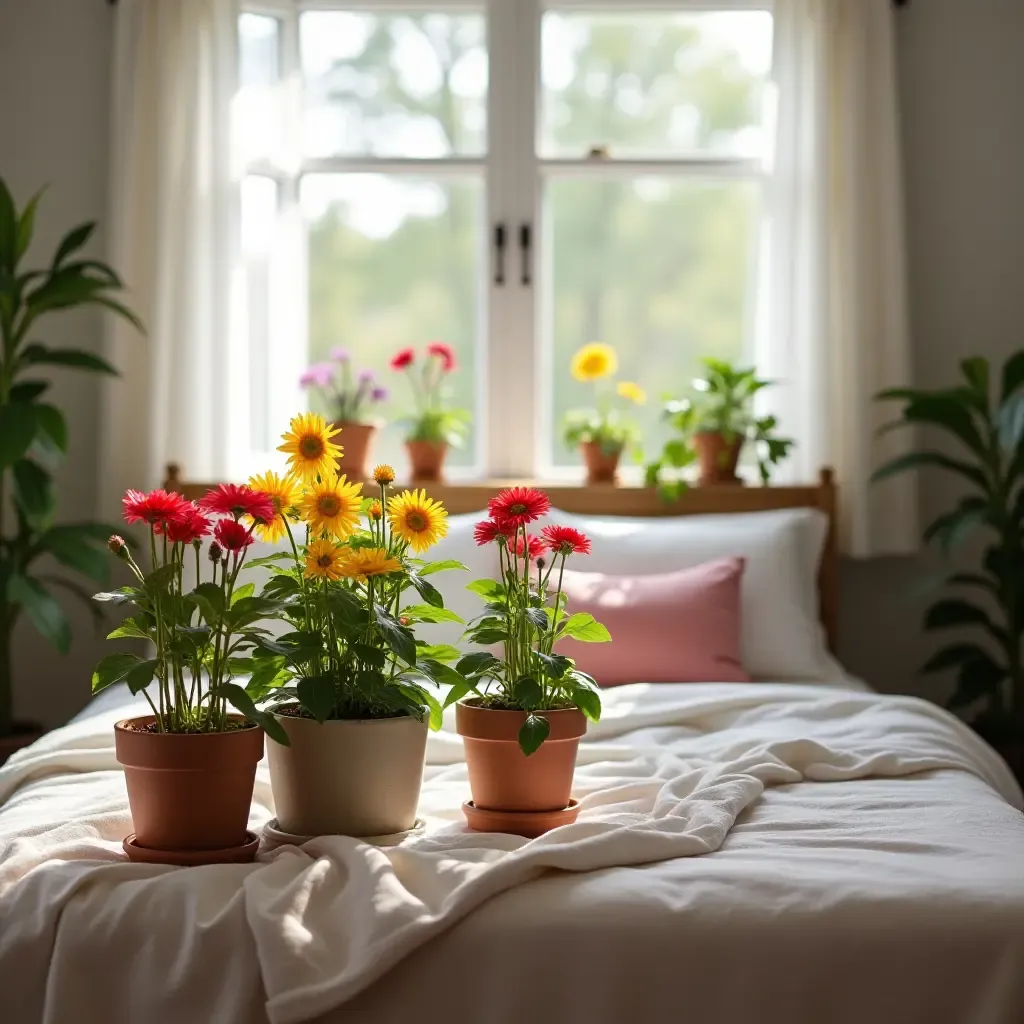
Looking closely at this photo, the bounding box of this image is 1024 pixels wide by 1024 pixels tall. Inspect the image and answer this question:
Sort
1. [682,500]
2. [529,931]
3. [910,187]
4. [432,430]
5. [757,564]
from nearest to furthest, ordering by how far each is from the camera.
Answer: [529,931]
[757,564]
[682,500]
[432,430]
[910,187]

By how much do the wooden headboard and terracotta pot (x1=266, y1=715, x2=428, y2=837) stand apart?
6.61 ft

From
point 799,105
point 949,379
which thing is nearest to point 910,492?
point 949,379

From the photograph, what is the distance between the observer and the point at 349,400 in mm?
3922

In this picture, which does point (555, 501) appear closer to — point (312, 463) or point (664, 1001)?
point (312, 463)

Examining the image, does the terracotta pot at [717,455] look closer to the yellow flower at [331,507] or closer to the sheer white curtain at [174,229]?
the sheer white curtain at [174,229]

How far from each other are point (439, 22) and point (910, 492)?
1955 millimetres

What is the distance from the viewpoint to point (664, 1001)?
1449 mm

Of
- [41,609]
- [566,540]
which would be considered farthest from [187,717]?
[41,609]

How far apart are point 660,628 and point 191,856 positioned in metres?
1.61

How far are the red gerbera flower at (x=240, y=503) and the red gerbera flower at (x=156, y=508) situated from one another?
3 centimetres

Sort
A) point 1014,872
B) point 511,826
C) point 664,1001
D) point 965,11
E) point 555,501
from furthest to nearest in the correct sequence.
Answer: point 965,11
point 555,501
point 511,826
point 1014,872
point 664,1001

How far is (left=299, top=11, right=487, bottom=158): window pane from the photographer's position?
159 inches

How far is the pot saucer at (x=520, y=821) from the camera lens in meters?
1.78

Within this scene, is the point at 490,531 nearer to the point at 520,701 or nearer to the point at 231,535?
the point at 520,701
